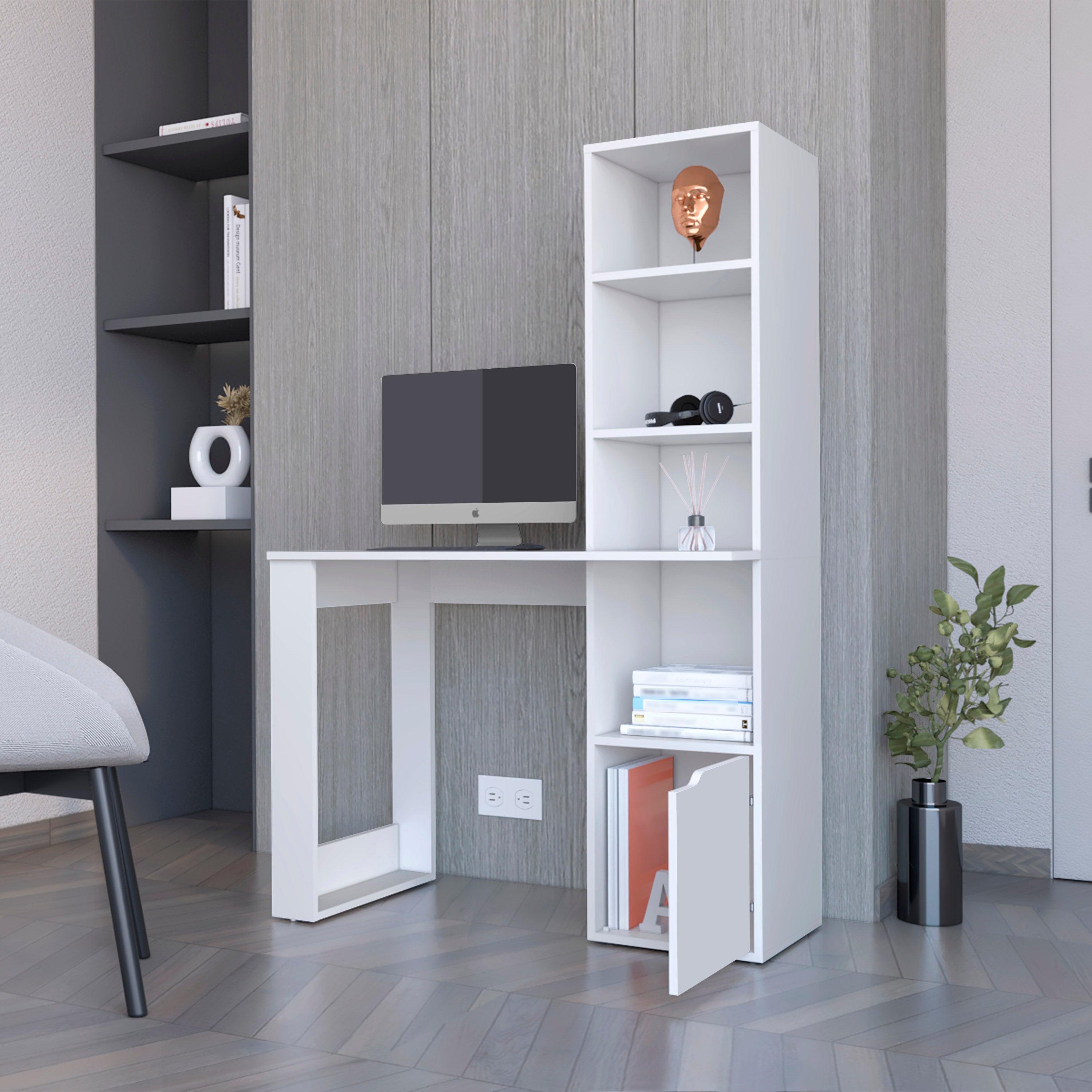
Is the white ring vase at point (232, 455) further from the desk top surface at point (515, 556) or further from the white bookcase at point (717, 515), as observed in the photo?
the white bookcase at point (717, 515)

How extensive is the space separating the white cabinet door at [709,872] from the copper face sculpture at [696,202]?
1.05m

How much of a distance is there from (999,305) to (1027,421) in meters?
0.29

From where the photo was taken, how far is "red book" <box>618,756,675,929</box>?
2.42 meters

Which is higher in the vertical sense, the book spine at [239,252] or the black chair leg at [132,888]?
the book spine at [239,252]

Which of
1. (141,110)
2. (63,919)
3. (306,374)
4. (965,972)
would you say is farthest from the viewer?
(141,110)

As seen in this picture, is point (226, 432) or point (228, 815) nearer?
point (226, 432)

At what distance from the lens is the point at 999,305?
2996mm

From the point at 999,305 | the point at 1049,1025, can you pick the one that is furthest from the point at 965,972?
the point at 999,305

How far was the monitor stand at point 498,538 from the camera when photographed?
2.63m

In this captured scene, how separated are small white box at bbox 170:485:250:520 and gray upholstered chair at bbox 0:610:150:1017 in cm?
126

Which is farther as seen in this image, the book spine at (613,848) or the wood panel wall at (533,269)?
the wood panel wall at (533,269)

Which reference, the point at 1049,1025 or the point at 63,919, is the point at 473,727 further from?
the point at 1049,1025

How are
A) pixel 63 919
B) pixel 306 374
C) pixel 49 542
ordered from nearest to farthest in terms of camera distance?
pixel 63 919 < pixel 306 374 < pixel 49 542

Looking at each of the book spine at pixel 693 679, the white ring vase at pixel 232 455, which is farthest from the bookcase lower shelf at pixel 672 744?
the white ring vase at pixel 232 455
